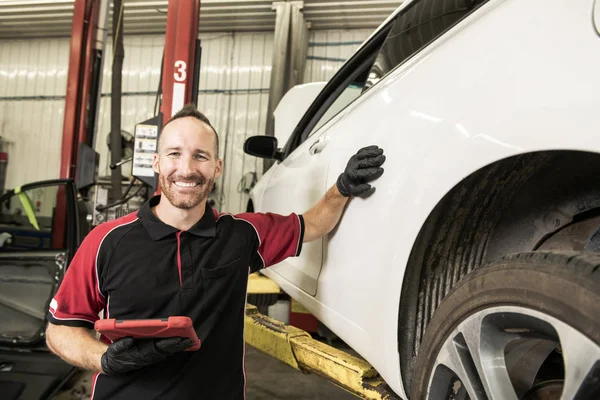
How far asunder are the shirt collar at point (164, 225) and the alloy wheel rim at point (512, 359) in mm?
946

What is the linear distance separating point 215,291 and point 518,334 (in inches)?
40.0

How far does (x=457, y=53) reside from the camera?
0.96 meters

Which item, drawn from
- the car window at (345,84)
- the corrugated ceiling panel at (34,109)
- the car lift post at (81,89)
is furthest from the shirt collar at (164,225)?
the corrugated ceiling panel at (34,109)

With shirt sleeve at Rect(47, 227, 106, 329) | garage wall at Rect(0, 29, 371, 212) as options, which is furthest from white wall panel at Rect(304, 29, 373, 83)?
shirt sleeve at Rect(47, 227, 106, 329)

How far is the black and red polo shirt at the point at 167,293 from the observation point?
1.43 m

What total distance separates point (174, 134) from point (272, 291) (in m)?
1.42

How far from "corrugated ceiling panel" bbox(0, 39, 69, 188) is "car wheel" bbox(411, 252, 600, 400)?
795 cm

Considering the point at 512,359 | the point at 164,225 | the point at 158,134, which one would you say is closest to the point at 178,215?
the point at 164,225

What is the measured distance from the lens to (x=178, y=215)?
158cm

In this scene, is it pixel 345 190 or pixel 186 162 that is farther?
pixel 186 162

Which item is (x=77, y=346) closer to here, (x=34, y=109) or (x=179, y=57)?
(x=179, y=57)

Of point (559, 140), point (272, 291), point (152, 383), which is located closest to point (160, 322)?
point (152, 383)

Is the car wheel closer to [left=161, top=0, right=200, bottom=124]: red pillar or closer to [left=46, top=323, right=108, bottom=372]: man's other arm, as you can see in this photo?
[left=46, top=323, right=108, bottom=372]: man's other arm

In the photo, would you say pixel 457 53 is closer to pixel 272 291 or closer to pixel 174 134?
pixel 174 134
